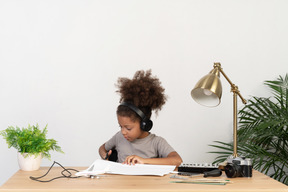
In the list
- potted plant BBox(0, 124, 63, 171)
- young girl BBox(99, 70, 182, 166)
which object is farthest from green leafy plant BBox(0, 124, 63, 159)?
young girl BBox(99, 70, 182, 166)

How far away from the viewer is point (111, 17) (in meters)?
3.61

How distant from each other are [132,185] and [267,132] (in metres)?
1.68

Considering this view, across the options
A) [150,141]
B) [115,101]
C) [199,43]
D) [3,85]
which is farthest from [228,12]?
[3,85]

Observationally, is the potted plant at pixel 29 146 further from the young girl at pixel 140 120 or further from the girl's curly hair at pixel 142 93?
the girl's curly hair at pixel 142 93

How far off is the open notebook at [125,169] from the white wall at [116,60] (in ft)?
4.97

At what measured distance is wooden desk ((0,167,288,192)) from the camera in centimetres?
160

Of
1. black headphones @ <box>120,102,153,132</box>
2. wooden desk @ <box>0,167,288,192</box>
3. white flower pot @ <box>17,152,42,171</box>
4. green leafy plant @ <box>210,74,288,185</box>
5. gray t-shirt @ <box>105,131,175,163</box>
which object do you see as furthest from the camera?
→ green leafy plant @ <box>210,74,288,185</box>

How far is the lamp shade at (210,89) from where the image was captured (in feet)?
6.39

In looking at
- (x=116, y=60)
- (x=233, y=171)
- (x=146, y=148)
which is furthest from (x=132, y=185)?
(x=116, y=60)

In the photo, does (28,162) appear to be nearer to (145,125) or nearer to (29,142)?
(29,142)

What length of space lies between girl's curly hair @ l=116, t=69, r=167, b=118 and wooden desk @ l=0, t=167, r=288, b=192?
0.62 m

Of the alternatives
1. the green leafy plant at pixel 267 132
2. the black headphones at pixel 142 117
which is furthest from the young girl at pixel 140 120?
the green leafy plant at pixel 267 132

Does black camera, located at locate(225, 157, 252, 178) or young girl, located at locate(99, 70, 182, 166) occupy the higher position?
young girl, located at locate(99, 70, 182, 166)

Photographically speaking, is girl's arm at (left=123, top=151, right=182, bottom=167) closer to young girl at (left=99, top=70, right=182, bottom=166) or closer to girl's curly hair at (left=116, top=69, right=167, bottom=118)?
young girl at (left=99, top=70, right=182, bottom=166)
